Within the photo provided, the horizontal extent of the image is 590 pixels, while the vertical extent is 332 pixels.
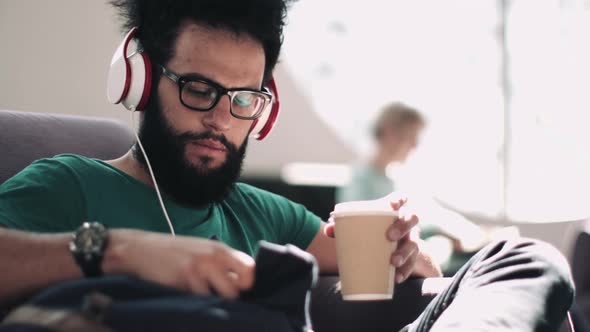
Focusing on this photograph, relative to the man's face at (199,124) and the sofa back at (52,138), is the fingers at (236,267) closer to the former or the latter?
the man's face at (199,124)

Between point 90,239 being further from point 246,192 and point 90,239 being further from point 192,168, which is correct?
point 246,192

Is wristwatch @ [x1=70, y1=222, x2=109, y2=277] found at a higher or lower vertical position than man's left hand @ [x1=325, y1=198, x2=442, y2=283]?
higher

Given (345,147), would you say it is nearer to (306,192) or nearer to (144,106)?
(306,192)

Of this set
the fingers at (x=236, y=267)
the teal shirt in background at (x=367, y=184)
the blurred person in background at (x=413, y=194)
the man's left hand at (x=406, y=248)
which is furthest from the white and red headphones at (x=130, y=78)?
the teal shirt in background at (x=367, y=184)

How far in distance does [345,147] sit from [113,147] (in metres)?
3.39

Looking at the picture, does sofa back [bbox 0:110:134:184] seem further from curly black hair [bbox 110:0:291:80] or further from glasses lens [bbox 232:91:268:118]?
glasses lens [bbox 232:91:268:118]

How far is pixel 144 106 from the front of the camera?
155 cm

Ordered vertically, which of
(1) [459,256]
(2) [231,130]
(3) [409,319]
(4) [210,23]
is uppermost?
(4) [210,23]

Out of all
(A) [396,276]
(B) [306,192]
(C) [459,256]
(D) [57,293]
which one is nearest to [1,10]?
(B) [306,192]

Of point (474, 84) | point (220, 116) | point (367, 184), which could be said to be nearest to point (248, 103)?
point (220, 116)

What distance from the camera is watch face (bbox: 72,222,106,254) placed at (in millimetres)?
980

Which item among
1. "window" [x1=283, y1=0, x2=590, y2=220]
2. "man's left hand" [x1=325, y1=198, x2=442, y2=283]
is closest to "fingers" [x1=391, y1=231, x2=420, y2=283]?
"man's left hand" [x1=325, y1=198, x2=442, y2=283]

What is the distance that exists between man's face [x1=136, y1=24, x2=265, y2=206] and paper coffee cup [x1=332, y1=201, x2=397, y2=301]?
1.20 feet

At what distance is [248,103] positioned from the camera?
5.09 feet
